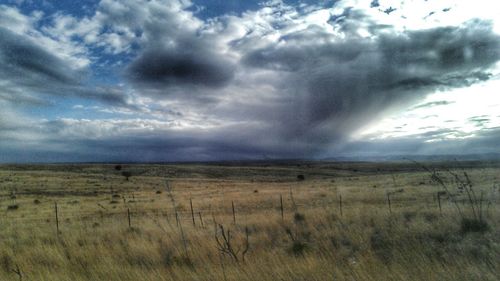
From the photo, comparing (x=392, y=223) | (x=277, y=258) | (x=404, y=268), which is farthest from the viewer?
(x=392, y=223)

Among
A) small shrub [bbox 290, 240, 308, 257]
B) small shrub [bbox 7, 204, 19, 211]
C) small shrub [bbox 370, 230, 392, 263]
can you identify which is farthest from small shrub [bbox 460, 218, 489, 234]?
small shrub [bbox 7, 204, 19, 211]

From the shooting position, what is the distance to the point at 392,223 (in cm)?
1088

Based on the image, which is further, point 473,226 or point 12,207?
point 12,207

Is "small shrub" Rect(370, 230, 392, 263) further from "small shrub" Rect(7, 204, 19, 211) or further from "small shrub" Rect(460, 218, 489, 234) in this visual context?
"small shrub" Rect(7, 204, 19, 211)

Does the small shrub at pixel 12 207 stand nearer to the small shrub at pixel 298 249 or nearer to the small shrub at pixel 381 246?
the small shrub at pixel 298 249

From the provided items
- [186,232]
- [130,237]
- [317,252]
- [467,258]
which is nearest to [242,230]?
[186,232]

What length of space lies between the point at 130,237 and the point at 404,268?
28.6ft

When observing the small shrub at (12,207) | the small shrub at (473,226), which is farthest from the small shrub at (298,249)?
the small shrub at (12,207)

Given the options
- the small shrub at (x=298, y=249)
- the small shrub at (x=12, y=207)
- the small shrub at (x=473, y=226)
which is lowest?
the small shrub at (x=12, y=207)

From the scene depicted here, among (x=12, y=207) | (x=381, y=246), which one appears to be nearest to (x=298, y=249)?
(x=381, y=246)

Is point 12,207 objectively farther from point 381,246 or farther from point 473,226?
point 473,226

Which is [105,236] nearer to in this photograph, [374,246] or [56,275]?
[56,275]

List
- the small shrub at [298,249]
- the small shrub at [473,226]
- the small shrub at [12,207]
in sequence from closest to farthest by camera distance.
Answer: the small shrub at [298,249]
the small shrub at [473,226]
the small shrub at [12,207]

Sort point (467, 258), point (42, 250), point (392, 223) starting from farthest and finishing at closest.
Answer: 1. point (392, 223)
2. point (42, 250)
3. point (467, 258)
